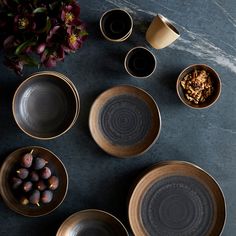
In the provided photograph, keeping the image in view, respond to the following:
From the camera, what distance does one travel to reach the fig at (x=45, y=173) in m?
1.45

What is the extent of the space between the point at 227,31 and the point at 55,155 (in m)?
0.71

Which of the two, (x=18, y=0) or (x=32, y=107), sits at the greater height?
(x=18, y=0)

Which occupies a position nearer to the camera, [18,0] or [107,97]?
[18,0]

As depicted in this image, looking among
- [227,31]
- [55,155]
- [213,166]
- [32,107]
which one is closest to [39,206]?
[55,155]

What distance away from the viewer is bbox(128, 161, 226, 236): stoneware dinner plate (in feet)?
5.01

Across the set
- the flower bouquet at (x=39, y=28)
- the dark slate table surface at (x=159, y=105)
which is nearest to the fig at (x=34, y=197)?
the dark slate table surface at (x=159, y=105)

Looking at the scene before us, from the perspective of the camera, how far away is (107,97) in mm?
1528

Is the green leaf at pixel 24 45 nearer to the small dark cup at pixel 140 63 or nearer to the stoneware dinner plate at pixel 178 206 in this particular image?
the small dark cup at pixel 140 63

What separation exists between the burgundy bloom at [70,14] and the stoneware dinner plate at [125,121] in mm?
289

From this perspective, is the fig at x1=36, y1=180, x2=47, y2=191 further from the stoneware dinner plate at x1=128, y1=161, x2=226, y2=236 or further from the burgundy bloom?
the burgundy bloom

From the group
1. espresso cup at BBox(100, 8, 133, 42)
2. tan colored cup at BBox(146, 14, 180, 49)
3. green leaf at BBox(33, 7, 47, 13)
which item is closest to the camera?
green leaf at BBox(33, 7, 47, 13)

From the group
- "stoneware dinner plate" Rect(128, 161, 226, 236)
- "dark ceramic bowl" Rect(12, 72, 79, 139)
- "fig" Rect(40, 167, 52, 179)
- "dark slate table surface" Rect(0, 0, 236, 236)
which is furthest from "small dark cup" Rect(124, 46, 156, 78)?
"fig" Rect(40, 167, 52, 179)

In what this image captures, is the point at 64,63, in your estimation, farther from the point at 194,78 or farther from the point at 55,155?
the point at 194,78

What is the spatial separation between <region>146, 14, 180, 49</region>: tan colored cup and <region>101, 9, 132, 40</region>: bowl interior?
0.26 ft
